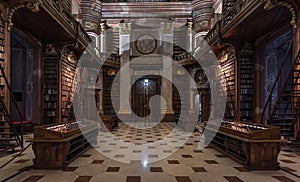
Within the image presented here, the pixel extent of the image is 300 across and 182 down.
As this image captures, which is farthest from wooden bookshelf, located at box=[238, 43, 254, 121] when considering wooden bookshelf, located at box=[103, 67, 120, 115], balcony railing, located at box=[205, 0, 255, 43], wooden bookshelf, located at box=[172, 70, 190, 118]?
wooden bookshelf, located at box=[103, 67, 120, 115]

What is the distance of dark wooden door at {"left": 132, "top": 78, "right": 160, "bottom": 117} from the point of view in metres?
12.9

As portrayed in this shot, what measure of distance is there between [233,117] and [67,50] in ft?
20.7

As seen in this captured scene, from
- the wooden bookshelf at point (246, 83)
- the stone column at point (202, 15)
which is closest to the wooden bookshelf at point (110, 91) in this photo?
the stone column at point (202, 15)

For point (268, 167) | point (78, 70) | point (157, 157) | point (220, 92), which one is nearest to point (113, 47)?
point (78, 70)

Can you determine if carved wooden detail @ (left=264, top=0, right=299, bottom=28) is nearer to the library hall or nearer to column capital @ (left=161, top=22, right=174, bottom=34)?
the library hall

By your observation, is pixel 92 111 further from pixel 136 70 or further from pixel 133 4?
pixel 133 4

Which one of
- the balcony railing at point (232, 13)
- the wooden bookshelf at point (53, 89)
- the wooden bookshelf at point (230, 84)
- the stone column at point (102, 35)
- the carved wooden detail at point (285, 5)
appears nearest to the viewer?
the carved wooden detail at point (285, 5)

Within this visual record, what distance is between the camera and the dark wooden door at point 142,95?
1291cm

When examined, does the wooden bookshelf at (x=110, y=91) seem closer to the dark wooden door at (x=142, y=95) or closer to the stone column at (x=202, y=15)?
the dark wooden door at (x=142, y=95)

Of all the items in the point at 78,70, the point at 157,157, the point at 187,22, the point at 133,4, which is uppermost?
the point at 133,4

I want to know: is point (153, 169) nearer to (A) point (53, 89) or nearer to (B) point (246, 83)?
(B) point (246, 83)

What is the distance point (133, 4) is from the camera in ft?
44.2

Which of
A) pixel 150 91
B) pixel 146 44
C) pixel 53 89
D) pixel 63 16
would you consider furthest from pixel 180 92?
pixel 63 16

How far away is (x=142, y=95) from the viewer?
42.6 feet
